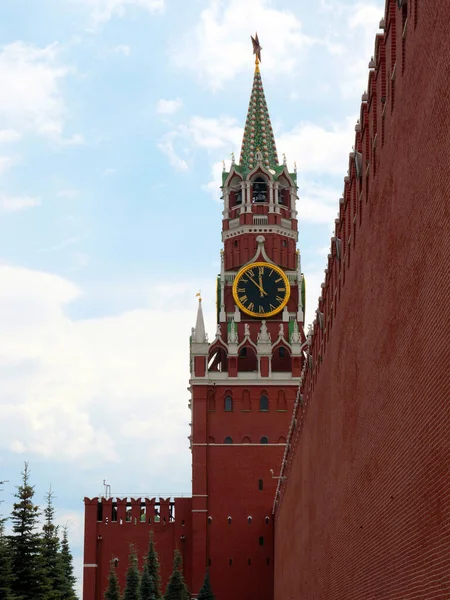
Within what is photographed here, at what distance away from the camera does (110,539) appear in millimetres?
65125

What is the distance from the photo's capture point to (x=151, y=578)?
60.1 meters

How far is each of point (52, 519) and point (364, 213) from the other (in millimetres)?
49692

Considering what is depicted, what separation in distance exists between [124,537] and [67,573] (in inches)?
200

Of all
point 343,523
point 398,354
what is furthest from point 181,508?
point 398,354

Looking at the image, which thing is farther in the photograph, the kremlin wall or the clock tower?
the clock tower

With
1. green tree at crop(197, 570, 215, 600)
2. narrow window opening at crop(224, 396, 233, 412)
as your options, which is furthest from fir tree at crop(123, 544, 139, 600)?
narrow window opening at crop(224, 396, 233, 412)

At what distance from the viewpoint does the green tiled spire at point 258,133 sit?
74.7 m

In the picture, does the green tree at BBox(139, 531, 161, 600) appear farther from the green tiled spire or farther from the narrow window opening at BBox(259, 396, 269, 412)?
the green tiled spire

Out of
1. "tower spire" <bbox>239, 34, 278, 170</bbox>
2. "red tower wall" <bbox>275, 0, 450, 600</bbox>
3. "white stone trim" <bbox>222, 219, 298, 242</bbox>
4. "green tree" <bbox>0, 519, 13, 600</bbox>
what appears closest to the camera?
"red tower wall" <bbox>275, 0, 450, 600</bbox>

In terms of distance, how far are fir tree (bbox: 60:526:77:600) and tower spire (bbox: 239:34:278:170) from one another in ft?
85.7

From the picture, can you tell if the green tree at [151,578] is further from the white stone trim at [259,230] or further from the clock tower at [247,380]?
the white stone trim at [259,230]

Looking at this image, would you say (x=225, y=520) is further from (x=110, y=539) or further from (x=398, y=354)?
(x=398, y=354)

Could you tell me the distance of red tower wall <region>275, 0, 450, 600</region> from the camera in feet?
36.8

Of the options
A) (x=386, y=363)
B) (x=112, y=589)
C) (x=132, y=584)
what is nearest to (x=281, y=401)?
(x=132, y=584)
